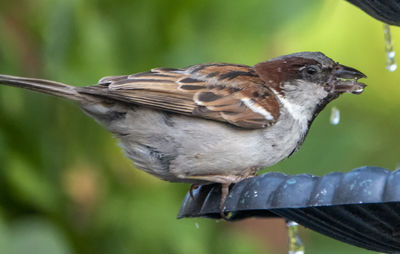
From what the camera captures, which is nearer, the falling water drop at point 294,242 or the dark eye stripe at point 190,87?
the falling water drop at point 294,242

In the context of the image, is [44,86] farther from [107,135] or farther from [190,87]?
[107,135]

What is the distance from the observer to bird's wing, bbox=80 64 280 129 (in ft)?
9.45

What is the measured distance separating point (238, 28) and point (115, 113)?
103cm

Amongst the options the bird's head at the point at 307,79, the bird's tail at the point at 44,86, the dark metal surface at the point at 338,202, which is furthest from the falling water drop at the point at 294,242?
the bird's tail at the point at 44,86

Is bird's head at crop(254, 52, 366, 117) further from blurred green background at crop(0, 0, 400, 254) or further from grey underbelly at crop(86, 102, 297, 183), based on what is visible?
blurred green background at crop(0, 0, 400, 254)

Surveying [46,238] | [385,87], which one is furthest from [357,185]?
[385,87]

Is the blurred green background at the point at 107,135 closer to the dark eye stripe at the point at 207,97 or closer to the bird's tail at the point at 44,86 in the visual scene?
the bird's tail at the point at 44,86

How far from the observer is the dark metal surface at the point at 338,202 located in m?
1.95

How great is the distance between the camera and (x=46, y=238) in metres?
3.05

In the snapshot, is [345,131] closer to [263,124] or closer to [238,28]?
[238,28]

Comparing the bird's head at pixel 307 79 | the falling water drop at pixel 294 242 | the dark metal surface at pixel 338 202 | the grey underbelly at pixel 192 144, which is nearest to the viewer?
the dark metal surface at pixel 338 202

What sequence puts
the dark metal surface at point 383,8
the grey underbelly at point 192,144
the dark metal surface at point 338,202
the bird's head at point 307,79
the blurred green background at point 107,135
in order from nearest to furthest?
the dark metal surface at point 338,202 → the dark metal surface at point 383,8 → the grey underbelly at point 192,144 → the bird's head at point 307,79 → the blurred green background at point 107,135

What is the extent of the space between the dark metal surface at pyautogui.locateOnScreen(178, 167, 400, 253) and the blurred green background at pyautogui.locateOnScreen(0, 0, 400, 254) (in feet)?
3.29

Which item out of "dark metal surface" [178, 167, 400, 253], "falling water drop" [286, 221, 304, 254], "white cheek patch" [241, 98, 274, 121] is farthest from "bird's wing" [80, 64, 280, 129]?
"dark metal surface" [178, 167, 400, 253]
